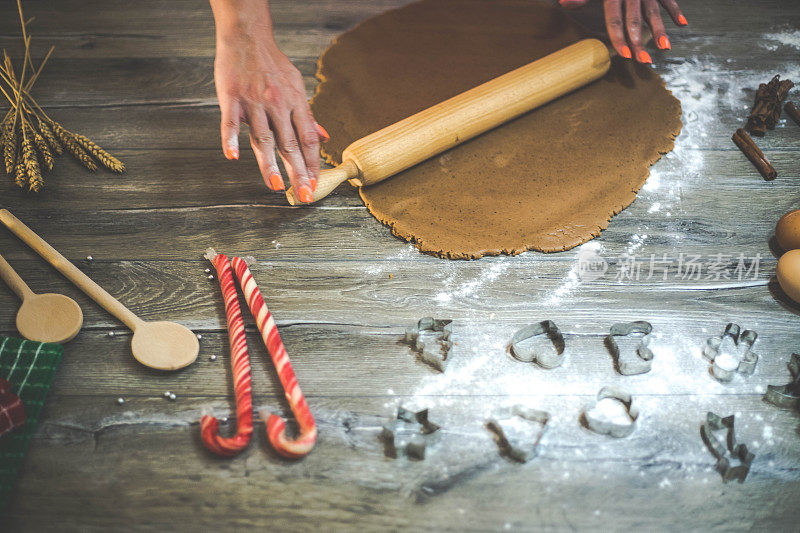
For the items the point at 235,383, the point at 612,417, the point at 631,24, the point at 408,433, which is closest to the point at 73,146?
the point at 235,383

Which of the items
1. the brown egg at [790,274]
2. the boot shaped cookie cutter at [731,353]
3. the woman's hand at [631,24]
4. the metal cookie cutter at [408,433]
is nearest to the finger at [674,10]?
the woman's hand at [631,24]

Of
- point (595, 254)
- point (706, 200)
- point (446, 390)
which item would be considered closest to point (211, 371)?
point (446, 390)

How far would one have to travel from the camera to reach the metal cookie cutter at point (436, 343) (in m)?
1.16

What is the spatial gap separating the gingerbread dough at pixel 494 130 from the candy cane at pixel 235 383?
1.29 feet

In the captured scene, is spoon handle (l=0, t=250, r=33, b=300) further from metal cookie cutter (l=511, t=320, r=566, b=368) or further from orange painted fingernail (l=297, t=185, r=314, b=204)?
metal cookie cutter (l=511, t=320, r=566, b=368)

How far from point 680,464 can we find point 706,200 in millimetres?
714

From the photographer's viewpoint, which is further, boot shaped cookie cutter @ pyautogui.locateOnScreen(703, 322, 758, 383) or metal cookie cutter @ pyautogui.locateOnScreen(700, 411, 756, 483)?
boot shaped cookie cutter @ pyautogui.locateOnScreen(703, 322, 758, 383)

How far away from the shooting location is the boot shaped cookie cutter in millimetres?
1146

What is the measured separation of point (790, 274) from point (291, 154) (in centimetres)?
109

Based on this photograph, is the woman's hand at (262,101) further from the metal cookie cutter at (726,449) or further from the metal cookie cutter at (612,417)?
the metal cookie cutter at (726,449)

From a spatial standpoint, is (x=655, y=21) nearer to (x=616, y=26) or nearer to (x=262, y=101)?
(x=616, y=26)

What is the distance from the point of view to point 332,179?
1364 millimetres

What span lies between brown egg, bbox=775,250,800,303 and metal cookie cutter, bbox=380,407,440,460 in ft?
2.62

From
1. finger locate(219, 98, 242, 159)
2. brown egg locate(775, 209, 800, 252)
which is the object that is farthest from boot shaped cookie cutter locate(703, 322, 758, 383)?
finger locate(219, 98, 242, 159)
